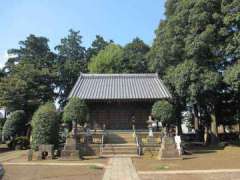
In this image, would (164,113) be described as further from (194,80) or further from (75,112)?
(75,112)

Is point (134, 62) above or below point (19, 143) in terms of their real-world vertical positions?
above

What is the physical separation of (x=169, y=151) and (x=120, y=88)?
12375 mm

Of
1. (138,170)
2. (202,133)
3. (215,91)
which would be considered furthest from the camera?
(202,133)

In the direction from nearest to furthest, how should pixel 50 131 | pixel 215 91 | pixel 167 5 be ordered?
pixel 50 131
pixel 215 91
pixel 167 5

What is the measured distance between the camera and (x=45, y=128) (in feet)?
80.7

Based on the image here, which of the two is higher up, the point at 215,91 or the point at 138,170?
the point at 215,91

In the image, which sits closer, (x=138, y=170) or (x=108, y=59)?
(x=138, y=170)

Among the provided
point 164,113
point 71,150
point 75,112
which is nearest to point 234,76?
point 164,113

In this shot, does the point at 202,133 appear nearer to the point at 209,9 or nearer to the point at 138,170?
the point at 209,9

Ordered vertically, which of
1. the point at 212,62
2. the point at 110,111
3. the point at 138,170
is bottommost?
the point at 138,170

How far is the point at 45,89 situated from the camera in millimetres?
47656

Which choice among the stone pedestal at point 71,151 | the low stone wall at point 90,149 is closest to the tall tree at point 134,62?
the low stone wall at point 90,149

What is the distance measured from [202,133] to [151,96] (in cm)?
1788

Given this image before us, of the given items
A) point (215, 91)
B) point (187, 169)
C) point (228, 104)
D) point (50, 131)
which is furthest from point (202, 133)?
point (187, 169)
